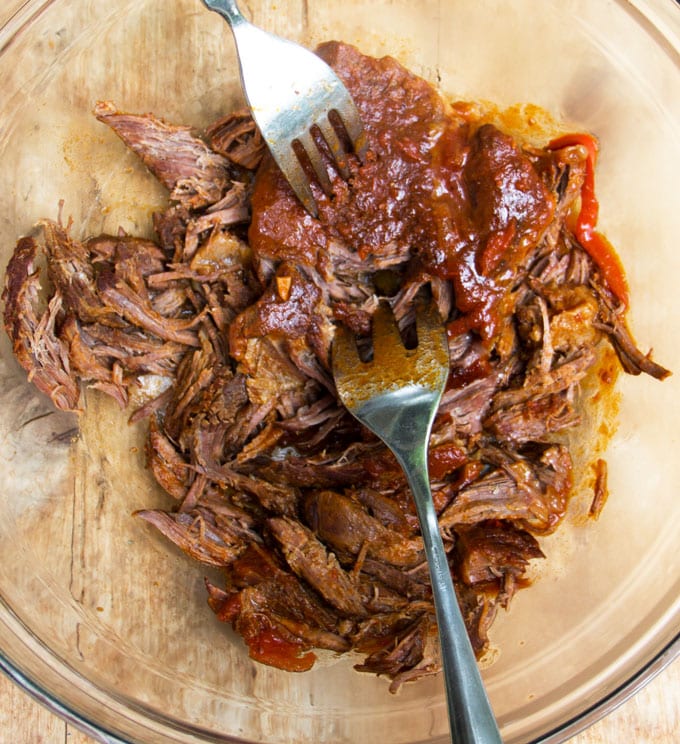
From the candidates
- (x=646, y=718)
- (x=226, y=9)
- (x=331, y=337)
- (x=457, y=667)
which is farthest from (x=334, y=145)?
(x=646, y=718)

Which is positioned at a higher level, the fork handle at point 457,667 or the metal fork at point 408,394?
the metal fork at point 408,394

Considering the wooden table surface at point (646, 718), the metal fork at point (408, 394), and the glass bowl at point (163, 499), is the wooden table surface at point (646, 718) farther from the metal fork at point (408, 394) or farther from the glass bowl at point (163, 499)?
the metal fork at point (408, 394)

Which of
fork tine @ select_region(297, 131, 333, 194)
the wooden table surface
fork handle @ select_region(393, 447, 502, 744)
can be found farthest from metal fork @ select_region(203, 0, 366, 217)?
the wooden table surface

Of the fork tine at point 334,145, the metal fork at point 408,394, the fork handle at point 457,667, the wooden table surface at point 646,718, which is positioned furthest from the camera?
the wooden table surface at point 646,718

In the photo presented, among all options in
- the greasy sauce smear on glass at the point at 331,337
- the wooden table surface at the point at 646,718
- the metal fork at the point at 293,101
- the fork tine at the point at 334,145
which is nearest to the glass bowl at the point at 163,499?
the greasy sauce smear on glass at the point at 331,337

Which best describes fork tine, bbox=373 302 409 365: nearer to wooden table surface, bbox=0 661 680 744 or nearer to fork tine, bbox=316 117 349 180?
fork tine, bbox=316 117 349 180

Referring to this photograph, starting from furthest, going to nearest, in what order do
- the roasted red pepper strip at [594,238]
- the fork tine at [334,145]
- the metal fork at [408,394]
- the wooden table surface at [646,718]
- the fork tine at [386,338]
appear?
the wooden table surface at [646,718] → the roasted red pepper strip at [594,238] → the fork tine at [386,338] → the fork tine at [334,145] → the metal fork at [408,394]

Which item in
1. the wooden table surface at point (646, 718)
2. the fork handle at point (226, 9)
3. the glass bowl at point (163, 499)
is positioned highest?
the fork handle at point (226, 9)

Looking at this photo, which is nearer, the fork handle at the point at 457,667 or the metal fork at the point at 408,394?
the fork handle at the point at 457,667
